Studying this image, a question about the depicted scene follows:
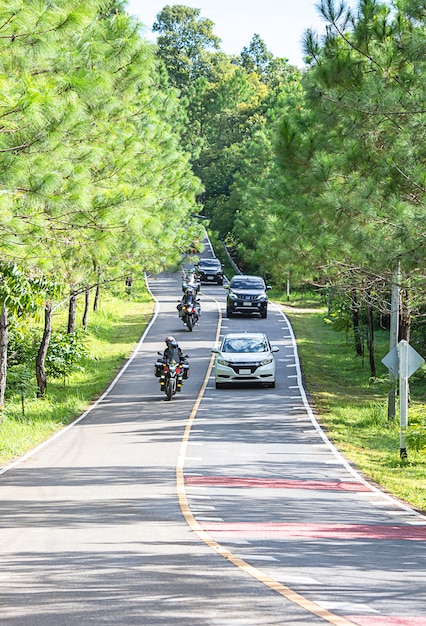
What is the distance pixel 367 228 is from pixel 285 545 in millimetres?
7255

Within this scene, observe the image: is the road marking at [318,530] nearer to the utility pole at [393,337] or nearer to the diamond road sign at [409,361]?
the diamond road sign at [409,361]

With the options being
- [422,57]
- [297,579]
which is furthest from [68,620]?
[422,57]

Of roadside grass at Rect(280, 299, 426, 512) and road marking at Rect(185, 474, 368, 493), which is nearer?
road marking at Rect(185, 474, 368, 493)

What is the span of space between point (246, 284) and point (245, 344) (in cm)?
1832

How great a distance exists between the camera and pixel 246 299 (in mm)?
49531

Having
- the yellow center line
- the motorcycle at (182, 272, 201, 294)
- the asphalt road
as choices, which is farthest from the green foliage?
the yellow center line

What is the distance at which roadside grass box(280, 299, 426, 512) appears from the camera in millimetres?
19359

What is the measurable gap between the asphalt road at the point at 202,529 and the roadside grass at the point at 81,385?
700mm

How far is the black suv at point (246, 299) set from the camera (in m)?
49.5

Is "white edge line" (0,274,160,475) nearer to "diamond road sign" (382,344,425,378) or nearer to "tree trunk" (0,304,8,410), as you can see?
"tree trunk" (0,304,8,410)

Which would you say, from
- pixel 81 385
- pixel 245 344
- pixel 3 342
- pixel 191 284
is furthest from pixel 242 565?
pixel 191 284

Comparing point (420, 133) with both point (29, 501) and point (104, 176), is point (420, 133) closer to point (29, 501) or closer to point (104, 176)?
point (104, 176)

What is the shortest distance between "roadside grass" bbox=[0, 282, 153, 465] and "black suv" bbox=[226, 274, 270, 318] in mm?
4192

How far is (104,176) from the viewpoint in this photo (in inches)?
795
